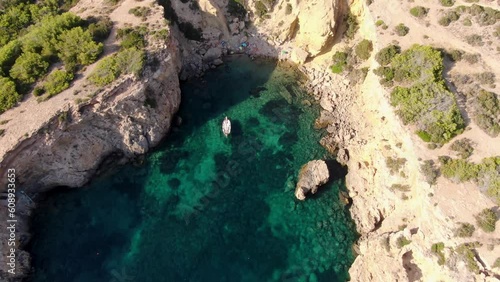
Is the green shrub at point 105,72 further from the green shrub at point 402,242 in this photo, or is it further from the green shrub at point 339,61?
the green shrub at point 402,242

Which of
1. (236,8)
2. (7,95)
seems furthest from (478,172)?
(7,95)

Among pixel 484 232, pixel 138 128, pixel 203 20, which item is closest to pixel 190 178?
pixel 138 128

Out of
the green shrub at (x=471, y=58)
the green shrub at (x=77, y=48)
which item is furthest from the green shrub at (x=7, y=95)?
the green shrub at (x=471, y=58)

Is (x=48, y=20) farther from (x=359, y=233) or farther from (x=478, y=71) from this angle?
(x=478, y=71)

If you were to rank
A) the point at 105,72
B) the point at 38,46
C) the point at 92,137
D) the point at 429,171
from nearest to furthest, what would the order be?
the point at 429,171
the point at 105,72
the point at 92,137
the point at 38,46

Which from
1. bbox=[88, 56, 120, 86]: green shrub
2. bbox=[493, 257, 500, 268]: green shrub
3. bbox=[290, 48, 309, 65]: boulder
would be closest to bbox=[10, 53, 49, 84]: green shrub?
bbox=[88, 56, 120, 86]: green shrub

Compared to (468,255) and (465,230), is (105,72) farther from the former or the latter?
(468,255)

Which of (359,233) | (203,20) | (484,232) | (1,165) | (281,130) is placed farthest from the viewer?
(203,20)
